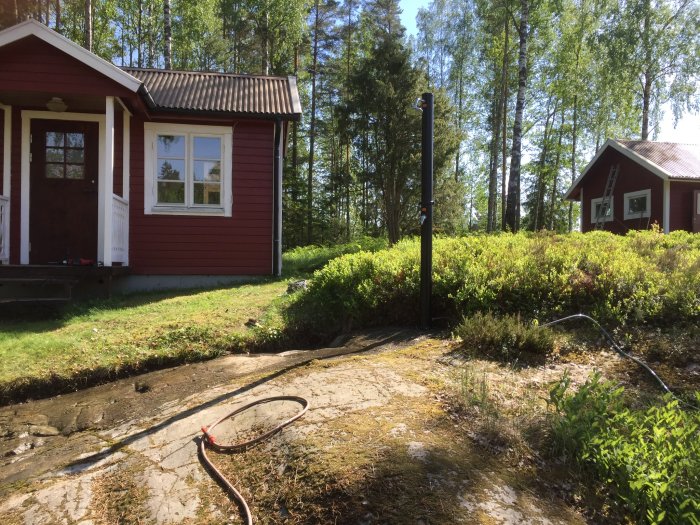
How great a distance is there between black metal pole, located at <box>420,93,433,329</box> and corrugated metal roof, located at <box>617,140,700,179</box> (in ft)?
51.0

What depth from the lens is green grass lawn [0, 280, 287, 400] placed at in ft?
15.8

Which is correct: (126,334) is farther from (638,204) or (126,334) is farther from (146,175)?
(638,204)

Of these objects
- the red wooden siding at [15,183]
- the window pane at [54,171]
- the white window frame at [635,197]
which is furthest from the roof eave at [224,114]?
the white window frame at [635,197]

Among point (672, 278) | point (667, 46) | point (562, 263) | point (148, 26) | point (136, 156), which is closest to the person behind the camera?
point (672, 278)

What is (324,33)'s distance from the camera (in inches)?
1095

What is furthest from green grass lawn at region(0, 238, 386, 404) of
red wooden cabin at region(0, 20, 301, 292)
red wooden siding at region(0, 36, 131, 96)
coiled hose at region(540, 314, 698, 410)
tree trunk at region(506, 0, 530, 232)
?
tree trunk at region(506, 0, 530, 232)

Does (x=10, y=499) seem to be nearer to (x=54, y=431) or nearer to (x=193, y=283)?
(x=54, y=431)

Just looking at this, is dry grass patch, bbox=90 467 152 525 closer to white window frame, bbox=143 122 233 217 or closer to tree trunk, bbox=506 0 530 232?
white window frame, bbox=143 122 233 217

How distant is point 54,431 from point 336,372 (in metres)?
2.29

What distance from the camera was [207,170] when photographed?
9125 millimetres

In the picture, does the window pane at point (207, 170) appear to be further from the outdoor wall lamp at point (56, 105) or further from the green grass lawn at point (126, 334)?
the green grass lawn at point (126, 334)

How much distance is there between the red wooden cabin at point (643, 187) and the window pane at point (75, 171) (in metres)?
16.2

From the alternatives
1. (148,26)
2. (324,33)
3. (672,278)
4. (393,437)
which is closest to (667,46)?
(324,33)

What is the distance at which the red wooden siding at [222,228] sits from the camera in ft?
29.1
